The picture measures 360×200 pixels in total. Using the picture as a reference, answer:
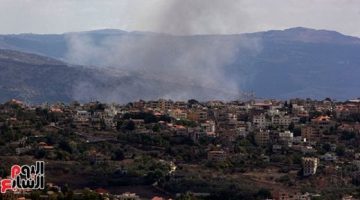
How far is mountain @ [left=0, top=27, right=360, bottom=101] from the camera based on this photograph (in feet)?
431

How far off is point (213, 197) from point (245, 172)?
6374mm

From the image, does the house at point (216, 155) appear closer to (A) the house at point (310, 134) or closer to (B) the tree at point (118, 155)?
(B) the tree at point (118, 155)

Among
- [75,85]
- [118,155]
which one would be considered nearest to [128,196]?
[118,155]

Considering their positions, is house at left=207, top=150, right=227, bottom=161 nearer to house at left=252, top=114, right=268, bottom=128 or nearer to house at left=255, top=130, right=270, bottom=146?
house at left=255, top=130, right=270, bottom=146

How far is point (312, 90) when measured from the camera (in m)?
156

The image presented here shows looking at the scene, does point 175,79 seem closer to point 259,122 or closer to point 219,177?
point 259,122

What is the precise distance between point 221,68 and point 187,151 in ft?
376

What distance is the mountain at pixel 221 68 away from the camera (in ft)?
431

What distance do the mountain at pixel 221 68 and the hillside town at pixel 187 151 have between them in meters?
56.9

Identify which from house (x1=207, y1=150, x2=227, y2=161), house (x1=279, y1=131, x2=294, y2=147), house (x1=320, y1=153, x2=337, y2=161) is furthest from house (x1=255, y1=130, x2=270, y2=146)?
house (x1=207, y1=150, x2=227, y2=161)

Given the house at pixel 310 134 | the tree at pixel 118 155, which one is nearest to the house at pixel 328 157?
the house at pixel 310 134

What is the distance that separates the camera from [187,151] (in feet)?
169

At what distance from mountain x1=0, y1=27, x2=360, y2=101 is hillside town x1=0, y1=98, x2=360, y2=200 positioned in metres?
56.9

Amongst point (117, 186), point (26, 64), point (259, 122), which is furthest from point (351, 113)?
point (26, 64)
